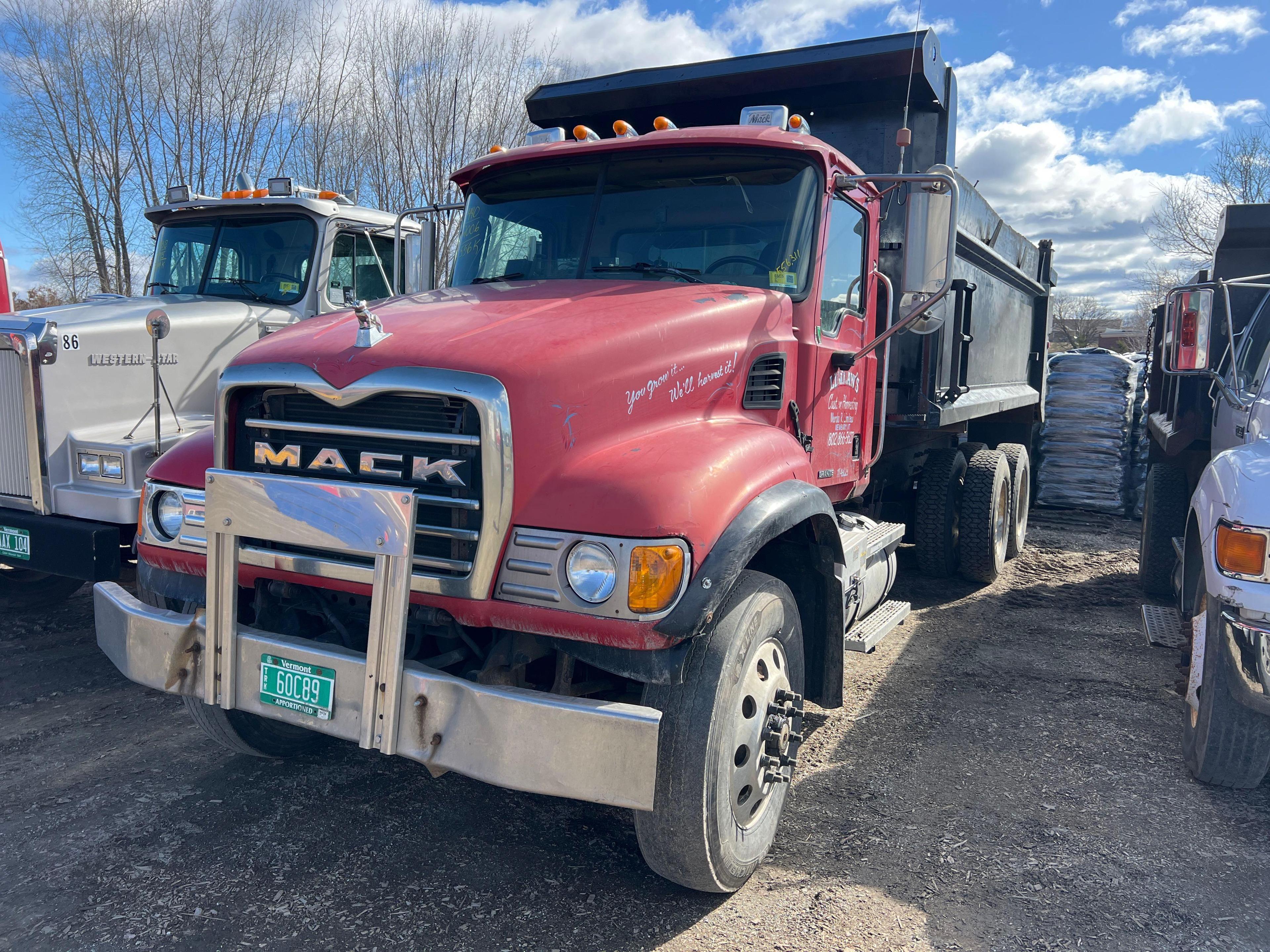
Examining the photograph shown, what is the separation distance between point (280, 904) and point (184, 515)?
4.44 feet

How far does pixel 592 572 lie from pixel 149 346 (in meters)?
4.39

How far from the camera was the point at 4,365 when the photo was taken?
5230 mm

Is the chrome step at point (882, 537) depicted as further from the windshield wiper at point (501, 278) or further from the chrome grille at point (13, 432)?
the chrome grille at point (13, 432)

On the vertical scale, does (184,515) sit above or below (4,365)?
below

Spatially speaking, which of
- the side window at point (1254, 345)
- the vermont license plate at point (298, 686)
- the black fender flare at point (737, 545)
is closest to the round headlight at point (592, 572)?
the black fender flare at point (737, 545)

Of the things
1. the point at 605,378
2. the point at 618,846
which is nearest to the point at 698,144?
the point at 605,378

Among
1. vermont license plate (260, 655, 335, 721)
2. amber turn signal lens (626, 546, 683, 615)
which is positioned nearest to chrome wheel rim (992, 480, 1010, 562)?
amber turn signal lens (626, 546, 683, 615)

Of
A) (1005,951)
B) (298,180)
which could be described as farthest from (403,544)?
(298,180)

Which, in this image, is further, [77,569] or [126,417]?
[126,417]

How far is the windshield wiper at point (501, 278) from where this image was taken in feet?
13.9

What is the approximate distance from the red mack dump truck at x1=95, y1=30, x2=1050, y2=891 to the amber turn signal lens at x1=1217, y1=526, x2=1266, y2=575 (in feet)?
4.61

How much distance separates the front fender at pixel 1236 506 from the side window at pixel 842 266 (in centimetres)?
176

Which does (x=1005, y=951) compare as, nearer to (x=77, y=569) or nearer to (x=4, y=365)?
(x=77, y=569)

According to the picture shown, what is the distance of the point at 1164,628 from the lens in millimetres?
5484
